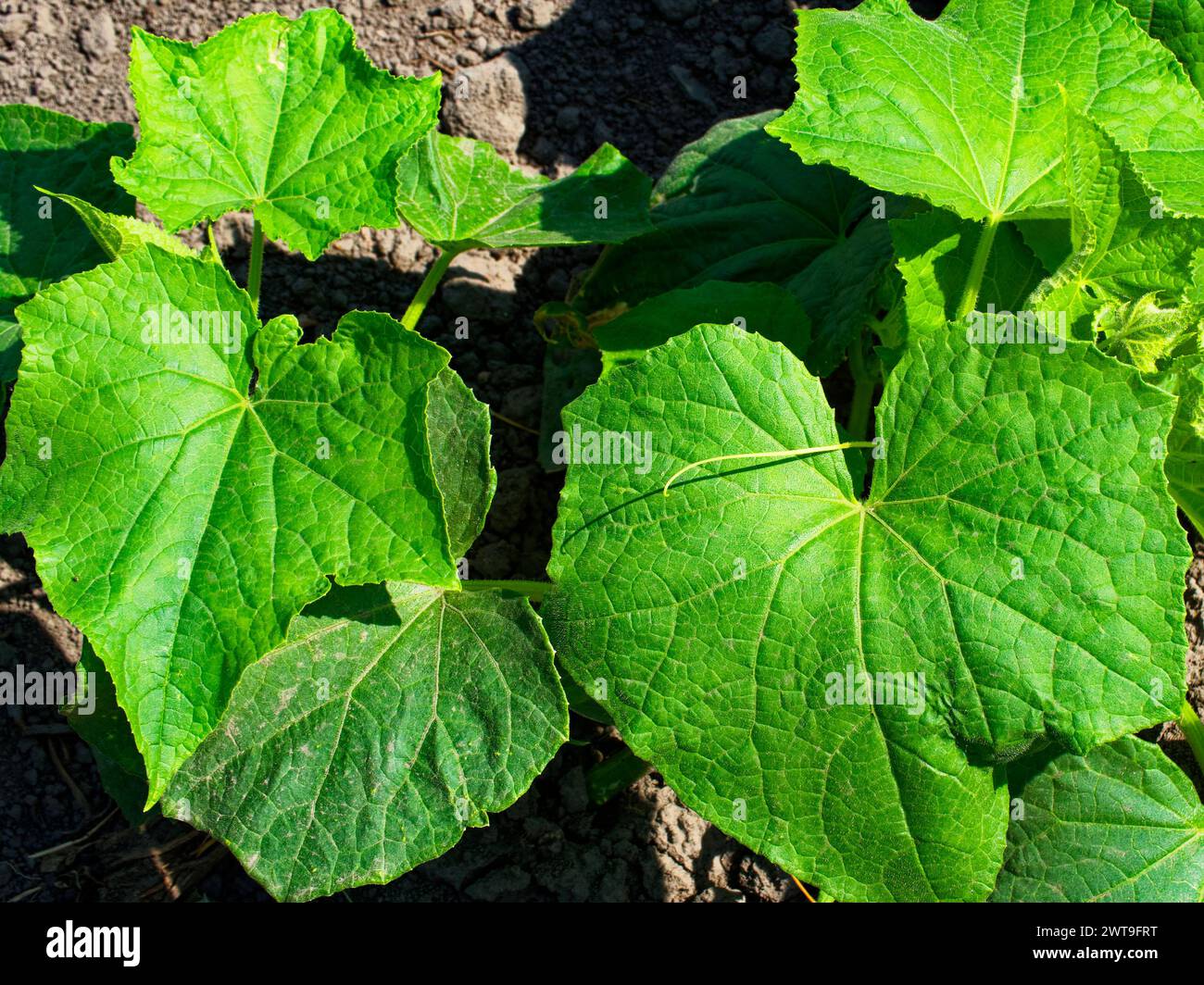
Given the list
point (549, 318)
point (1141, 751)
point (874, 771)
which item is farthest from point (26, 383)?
point (1141, 751)

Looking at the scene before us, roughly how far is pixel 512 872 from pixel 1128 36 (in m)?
2.68

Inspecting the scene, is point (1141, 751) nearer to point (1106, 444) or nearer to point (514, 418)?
point (1106, 444)

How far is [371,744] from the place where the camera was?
2471 mm

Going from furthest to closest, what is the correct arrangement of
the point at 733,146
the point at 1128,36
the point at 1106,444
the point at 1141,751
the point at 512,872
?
the point at 733,146
the point at 512,872
the point at 1128,36
the point at 1141,751
the point at 1106,444

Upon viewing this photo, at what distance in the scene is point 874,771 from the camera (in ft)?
7.42

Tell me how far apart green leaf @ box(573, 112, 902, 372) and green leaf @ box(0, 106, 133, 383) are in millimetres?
1375

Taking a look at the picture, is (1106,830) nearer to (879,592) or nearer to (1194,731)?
(1194,731)

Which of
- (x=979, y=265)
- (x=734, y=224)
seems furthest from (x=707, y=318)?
(x=979, y=265)

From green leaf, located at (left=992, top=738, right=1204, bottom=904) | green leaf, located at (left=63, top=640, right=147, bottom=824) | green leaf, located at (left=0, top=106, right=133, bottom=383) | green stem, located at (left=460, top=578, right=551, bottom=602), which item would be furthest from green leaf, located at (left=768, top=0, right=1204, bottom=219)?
green leaf, located at (left=63, top=640, right=147, bottom=824)

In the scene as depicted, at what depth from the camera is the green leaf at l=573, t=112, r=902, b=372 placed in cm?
345

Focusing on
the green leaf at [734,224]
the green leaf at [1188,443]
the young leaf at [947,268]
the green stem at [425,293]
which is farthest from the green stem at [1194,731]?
the green stem at [425,293]

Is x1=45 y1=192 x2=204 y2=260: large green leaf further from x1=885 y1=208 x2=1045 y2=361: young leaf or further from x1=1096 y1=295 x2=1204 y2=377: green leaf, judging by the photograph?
x1=1096 y1=295 x2=1204 y2=377: green leaf

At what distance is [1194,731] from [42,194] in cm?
336
